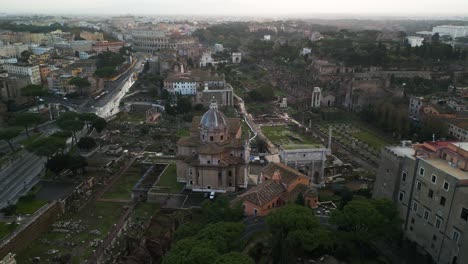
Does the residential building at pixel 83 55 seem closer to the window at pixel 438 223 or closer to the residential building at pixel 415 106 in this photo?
the residential building at pixel 415 106

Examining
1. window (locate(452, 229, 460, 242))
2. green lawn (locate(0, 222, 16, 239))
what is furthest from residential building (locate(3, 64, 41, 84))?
window (locate(452, 229, 460, 242))

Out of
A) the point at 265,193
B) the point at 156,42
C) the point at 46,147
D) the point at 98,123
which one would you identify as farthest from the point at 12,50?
the point at 265,193

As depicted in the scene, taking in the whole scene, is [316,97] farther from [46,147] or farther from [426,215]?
[46,147]

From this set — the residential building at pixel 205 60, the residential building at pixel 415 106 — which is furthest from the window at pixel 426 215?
the residential building at pixel 205 60

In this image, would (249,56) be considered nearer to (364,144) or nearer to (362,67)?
(362,67)

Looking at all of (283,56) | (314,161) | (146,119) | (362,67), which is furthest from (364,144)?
(283,56)

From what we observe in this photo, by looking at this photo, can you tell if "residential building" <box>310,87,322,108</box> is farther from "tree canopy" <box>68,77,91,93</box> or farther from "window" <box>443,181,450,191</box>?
"window" <box>443,181,450,191</box>
